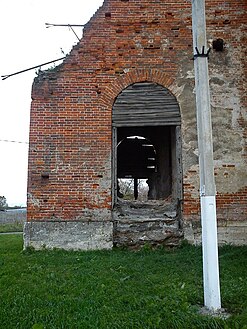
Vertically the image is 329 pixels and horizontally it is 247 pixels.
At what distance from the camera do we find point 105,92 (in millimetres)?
9500

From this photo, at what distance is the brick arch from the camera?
31.1 ft

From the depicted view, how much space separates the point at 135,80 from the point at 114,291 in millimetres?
5803

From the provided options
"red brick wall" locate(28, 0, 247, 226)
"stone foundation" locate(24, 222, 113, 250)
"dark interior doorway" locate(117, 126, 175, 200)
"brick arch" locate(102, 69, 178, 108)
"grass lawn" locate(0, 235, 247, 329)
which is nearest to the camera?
"grass lawn" locate(0, 235, 247, 329)

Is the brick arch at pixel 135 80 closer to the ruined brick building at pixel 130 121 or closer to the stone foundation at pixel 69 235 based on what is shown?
the ruined brick building at pixel 130 121

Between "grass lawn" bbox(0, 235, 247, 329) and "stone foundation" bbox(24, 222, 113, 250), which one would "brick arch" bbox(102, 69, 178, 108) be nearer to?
"stone foundation" bbox(24, 222, 113, 250)

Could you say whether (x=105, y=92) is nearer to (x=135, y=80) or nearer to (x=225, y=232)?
(x=135, y=80)

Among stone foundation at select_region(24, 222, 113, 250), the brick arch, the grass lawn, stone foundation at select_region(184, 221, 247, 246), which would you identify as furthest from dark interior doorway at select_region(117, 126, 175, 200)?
the grass lawn

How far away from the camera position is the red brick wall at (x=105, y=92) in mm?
9117

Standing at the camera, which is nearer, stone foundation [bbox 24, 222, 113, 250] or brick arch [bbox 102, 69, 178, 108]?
stone foundation [bbox 24, 222, 113, 250]

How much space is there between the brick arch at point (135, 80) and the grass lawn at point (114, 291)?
3825 mm

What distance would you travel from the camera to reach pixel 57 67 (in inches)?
379

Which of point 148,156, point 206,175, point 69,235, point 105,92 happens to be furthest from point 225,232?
point 148,156

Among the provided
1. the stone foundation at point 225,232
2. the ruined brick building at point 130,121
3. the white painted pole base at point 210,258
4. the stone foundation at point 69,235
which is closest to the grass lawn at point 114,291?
the white painted pole base at point 210,258

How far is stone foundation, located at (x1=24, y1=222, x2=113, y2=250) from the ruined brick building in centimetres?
2
